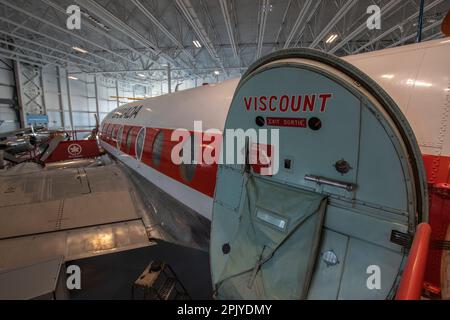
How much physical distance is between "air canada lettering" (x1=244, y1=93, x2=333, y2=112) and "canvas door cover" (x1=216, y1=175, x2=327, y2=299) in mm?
519

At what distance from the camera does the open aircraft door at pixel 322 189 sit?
1063 mm

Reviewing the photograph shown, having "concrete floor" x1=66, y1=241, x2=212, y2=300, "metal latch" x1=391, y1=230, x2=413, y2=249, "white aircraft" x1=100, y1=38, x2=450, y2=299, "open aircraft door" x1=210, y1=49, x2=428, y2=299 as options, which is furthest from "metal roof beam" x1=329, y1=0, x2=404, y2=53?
"concrete floor" x1=66, y1=241, x2=212, y2=300

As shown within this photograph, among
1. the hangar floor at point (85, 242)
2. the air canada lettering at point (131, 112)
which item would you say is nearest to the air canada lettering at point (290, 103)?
the hangar floor at point (85, 242)

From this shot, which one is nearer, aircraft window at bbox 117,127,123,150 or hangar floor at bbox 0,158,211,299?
hangar floor at bbox 0,158,211,299

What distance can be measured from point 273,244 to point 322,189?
0.50 m

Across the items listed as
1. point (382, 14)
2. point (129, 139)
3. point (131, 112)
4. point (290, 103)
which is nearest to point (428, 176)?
point (290, 103)

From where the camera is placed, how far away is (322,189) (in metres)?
1.32

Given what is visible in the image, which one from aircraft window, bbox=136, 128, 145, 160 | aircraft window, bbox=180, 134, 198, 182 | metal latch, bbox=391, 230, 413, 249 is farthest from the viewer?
aircraft window, bbox=136, 128, 145, 160

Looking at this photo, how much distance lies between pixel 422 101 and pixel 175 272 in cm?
317

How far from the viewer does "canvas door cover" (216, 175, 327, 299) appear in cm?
133

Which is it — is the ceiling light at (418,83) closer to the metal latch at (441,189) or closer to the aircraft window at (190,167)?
the metal latch at (441,189)

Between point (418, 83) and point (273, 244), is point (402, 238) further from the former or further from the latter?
point (418, 83)

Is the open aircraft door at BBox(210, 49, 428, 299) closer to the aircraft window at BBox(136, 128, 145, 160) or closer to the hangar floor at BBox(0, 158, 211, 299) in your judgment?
the hangar floor at BBox(0, 158, 211, 299)
